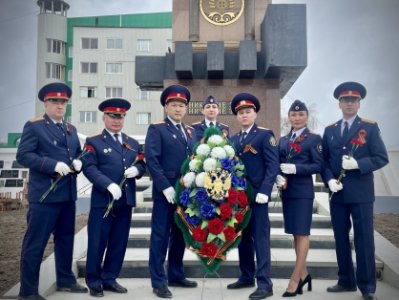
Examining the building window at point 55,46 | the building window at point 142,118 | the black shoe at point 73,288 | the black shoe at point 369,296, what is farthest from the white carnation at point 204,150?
the building window at point 55,46

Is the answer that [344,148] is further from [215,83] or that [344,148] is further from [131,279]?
[215,83]

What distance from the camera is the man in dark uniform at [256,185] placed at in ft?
13.8

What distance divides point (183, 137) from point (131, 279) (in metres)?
1.89

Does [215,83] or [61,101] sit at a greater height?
[215,83]

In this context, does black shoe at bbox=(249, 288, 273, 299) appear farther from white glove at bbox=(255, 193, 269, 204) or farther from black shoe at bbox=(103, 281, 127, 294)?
black shoe at bbox=(103, 281, 127, 294)

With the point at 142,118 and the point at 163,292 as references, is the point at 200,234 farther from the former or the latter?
the point at 142,118

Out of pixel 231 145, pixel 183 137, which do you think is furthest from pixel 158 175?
pixel 231 145

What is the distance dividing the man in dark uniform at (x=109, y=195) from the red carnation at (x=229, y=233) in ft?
3.59

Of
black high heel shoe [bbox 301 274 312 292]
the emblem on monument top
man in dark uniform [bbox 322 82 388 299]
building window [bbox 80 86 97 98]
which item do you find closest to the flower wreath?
black high heel shoe [bbox 301 274 312 292]

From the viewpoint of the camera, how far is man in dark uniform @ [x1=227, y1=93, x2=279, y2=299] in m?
4.22

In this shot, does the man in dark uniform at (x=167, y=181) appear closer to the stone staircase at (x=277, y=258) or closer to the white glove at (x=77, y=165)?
the stone staircase at (x=277, y=258)

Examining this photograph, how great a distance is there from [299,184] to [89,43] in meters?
33.6

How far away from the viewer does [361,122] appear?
4.45 metres

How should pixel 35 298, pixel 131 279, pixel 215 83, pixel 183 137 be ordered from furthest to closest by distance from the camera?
pixel 215 83, pixel 131 279, pixel 183 137, pixel 35 298
